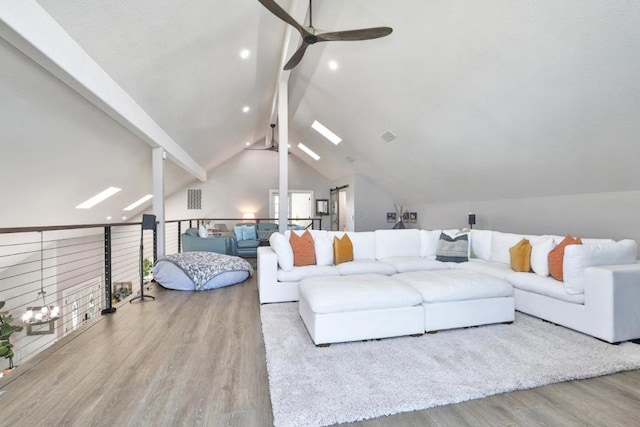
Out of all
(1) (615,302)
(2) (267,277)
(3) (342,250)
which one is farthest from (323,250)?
(1) (615,302)

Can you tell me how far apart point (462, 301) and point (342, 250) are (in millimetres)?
1646

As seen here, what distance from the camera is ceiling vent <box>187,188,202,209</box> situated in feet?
31.4

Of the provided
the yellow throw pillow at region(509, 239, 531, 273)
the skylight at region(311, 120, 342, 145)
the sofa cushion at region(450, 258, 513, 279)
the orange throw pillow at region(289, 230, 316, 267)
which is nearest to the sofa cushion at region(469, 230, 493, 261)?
the sofa cushion at region(450, 258, 513, 279)

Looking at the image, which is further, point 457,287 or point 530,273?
point 530,273

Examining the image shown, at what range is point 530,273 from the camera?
319 cm

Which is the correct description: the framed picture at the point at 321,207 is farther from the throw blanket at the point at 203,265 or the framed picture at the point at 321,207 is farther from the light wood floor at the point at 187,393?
the light wood floor at the point at 187,393

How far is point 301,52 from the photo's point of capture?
11.1 ft

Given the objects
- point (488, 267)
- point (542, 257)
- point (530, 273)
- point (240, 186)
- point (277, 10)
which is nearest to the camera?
point (277, 10)

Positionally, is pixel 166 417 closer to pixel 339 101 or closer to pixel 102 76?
pixel 102 76

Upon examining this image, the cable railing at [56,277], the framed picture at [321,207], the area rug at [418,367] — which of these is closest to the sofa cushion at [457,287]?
the area rug at [418,367]

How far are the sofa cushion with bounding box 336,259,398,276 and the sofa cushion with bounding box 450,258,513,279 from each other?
0.86m

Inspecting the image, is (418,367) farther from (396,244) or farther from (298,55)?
(298,55)

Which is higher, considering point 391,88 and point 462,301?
point 391,88

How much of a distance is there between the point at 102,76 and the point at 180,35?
868mm
